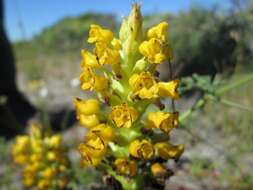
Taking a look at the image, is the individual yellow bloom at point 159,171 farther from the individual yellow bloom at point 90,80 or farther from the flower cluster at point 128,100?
the individual yellow bloom at point 90,80

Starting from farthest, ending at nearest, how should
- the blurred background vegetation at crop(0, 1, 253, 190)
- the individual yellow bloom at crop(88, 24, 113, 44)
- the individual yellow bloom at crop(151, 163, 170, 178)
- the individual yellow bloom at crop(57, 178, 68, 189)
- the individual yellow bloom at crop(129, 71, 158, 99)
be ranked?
the blurred background vegetation at crop(0, 1, 253, 190) < the individual yellow bloom at crop(57, 178, 68, 189) < the individual yellow bloom at crop(151, 163, 170, 178) < the individual yellow bloom at crop(88, 24, 113, 44) < the individual yellow bloom at crop(129, 71, 158, 99)

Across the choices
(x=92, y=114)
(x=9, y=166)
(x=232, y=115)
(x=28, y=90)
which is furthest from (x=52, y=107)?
(x=92, y=114)

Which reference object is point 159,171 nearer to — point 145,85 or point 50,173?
point 145,85

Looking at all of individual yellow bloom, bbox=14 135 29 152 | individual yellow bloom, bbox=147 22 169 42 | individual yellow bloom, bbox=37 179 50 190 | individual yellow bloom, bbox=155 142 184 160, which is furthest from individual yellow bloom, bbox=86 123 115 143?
individual yellow bloom, bbox=14 135 29 152

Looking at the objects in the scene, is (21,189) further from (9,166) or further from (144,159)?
(144,159)

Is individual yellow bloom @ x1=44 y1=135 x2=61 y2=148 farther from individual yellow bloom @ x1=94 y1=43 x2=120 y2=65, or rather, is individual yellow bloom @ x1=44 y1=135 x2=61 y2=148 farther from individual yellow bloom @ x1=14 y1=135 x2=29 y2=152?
individual yellow bloom @ x1=94 y1=43 x2=120 y2=65
